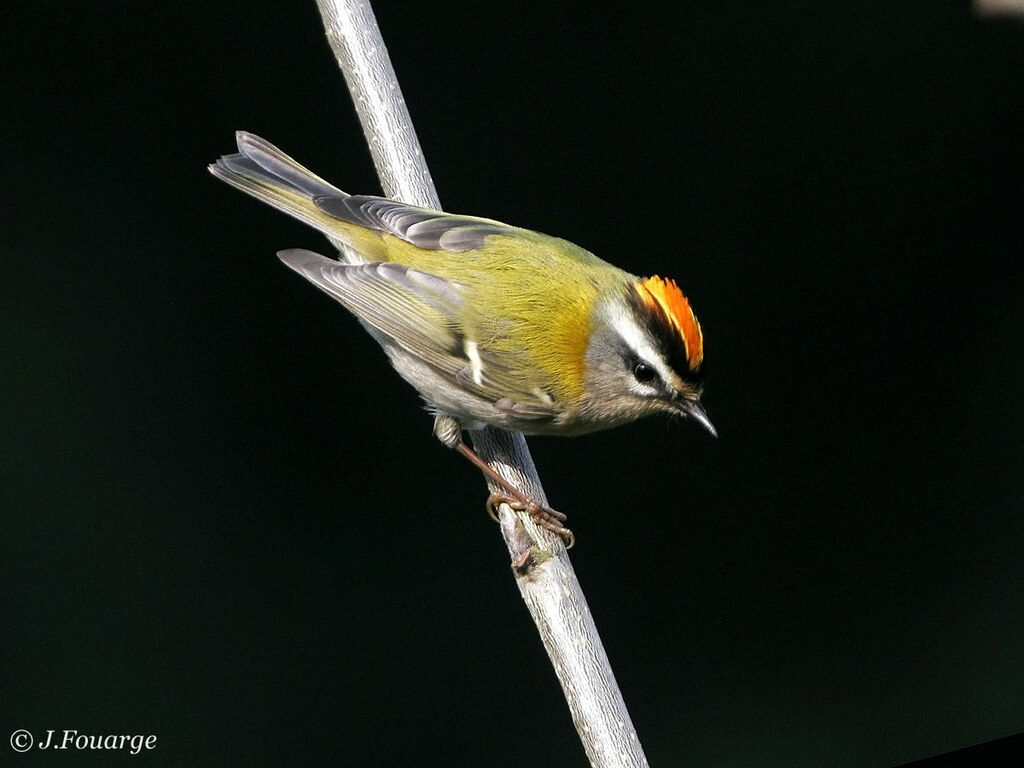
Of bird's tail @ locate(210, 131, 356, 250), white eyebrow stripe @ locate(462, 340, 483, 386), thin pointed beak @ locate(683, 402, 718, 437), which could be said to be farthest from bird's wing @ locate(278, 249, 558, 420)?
thin pointed beak @ locate(683, 402, 718, 437)

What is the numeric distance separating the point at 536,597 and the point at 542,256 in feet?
2.45

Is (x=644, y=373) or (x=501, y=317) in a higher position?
(x=501, y=317)

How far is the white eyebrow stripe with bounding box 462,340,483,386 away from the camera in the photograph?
Result: 2.33 meters

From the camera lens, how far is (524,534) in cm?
211

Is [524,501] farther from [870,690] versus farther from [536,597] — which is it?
[870,690]

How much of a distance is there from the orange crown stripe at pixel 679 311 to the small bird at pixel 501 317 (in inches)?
4.2

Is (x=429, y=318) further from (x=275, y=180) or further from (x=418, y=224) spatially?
(x=275, y=180)

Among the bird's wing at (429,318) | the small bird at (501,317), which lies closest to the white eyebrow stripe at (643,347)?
the small bird at (501,317)

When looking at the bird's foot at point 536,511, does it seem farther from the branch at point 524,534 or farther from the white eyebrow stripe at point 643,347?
the white eyebrow stripe at point 643,347

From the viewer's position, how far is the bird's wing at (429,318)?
232cm

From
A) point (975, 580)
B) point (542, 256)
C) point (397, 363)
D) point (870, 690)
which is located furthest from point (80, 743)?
point (975, 580)

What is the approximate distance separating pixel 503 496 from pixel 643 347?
0.44m

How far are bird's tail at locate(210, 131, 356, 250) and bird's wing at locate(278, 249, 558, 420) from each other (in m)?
0.15

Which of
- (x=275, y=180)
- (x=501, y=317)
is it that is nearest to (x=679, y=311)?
(x=501, y=317)
